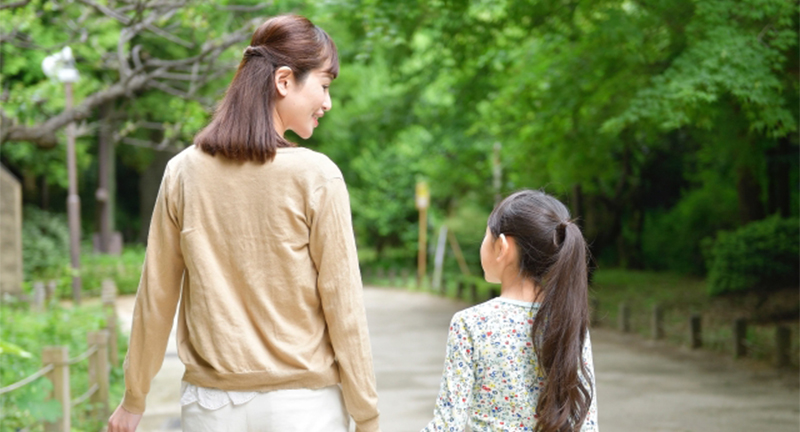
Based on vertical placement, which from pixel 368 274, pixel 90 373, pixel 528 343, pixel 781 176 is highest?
pixel 781 176

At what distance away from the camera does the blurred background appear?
784 cm

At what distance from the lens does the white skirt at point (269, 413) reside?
2.04 metres

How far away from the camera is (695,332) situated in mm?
11867

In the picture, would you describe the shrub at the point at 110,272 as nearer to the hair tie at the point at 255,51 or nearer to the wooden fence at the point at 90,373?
the wooden fence at the point at 90,373

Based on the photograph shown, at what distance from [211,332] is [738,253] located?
14.4 m

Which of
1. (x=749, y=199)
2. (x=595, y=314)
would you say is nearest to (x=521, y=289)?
(x=595, y=314)

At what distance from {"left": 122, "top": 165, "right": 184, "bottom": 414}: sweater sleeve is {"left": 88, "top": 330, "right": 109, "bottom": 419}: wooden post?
5202mm

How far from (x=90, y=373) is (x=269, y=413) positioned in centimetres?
566

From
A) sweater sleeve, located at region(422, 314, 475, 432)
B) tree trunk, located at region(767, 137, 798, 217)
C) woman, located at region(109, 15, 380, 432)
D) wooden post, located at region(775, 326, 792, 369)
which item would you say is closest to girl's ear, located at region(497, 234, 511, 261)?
sweater sleeve, located at region(422, 314, 475, 432)

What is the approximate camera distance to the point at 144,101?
2353 centimetres

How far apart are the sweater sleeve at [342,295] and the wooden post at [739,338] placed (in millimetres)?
9870

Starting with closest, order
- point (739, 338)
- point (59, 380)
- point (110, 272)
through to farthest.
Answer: point (59, 380) < point (739, 338) < point (110, 272)

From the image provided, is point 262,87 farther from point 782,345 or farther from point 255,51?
point 782,345

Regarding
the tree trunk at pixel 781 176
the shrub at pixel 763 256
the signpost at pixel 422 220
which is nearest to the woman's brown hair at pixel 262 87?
the tree trunk at pixel 781 176
